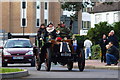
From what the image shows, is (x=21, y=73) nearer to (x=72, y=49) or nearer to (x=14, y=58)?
(x=72, y=49)

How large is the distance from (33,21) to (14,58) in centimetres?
6299

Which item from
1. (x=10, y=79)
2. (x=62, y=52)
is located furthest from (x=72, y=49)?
(x=10, y=79)

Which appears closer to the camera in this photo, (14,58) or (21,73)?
(21,73)

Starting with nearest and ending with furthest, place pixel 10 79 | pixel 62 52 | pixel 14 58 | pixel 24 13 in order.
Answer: pixel 10 79 < pixel 62 52 < pixel 14 58 < pixel 24 13

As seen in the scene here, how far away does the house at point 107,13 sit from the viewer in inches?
2746

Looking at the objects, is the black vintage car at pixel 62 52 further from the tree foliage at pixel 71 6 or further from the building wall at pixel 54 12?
the building wall at pixel 54 12

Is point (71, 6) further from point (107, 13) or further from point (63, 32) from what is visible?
point (63, 32)

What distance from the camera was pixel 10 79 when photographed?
63.5ft

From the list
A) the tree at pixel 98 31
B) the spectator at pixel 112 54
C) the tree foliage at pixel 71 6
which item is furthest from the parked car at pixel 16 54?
the tree foliage at pixel 71 6

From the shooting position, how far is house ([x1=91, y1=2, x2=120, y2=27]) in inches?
2746

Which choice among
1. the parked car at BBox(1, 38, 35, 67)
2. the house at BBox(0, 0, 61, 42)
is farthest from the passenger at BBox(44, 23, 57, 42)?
the house at BBox(0, 0, 61, 42)

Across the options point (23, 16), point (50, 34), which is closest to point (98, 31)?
point (50, 34)

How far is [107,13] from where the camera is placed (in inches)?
2857

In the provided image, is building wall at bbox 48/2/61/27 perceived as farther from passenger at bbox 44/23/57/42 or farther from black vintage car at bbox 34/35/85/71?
passenger at bbox 44/23/57/42
